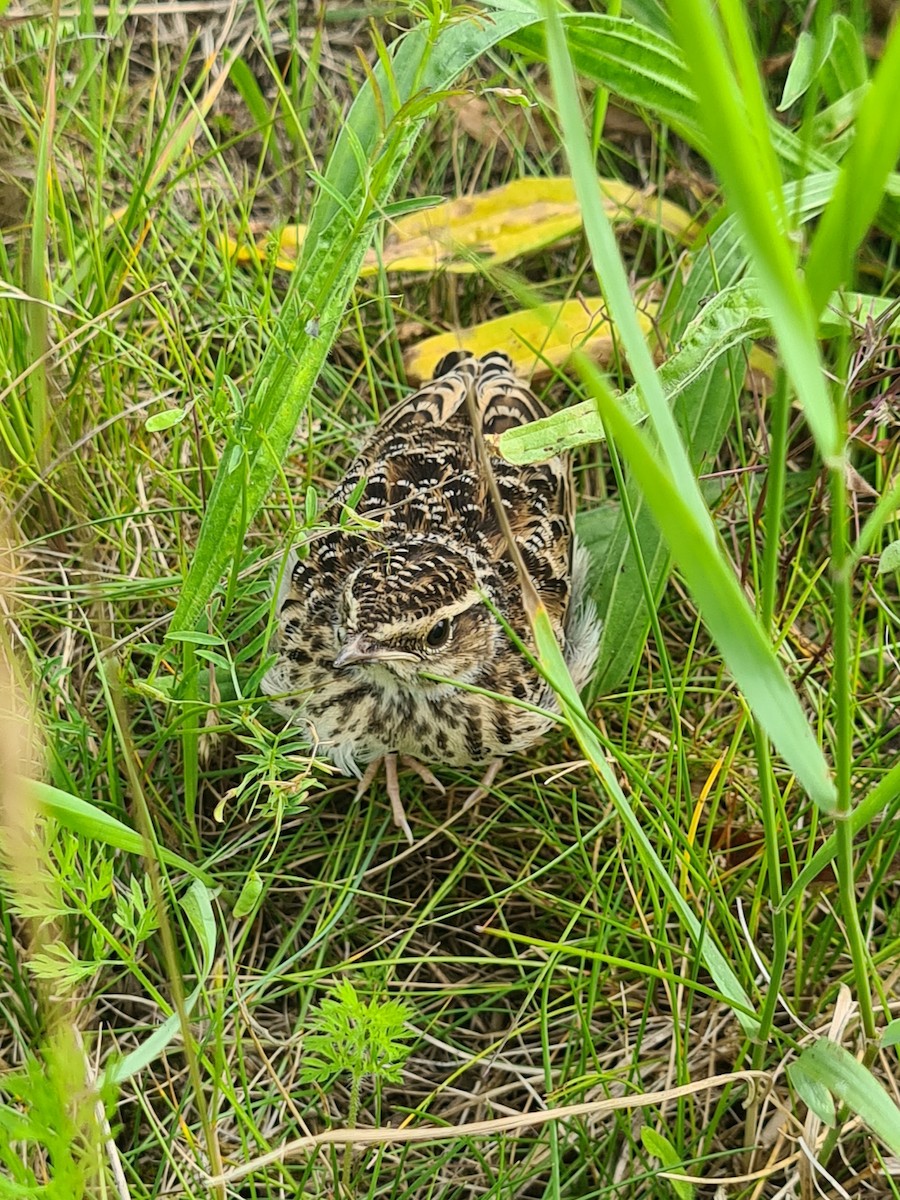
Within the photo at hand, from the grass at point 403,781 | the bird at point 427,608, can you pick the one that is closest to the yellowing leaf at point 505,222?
the grass at point 403,781

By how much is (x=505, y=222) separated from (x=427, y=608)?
170 cm

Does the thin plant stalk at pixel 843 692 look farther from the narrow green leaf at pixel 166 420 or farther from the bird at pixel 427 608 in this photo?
the narrow green leaf at pixel 166 420

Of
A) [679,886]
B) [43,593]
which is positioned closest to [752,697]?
[679,886]

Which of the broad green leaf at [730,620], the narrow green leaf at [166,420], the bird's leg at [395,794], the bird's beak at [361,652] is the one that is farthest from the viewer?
the bird's leg at [395,794]

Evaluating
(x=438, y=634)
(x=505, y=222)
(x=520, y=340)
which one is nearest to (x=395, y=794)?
(x=438, y=634)

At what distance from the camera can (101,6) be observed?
13.0 feet

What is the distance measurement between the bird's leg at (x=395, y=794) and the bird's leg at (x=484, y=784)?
15 cm

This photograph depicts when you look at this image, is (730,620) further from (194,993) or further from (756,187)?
(194,993)

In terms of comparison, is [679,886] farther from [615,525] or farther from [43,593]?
[43,593]

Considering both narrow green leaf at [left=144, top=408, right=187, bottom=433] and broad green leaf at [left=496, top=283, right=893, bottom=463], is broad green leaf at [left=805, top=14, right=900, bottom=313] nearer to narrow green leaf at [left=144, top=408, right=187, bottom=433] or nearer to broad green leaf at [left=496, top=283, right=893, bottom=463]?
broad green leaf at [left=496, top=283, right=893, bottom=463]

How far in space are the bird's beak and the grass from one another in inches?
8.2

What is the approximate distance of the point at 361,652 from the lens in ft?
9.53

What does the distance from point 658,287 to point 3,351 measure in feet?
6.52

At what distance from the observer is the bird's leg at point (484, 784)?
323cm
